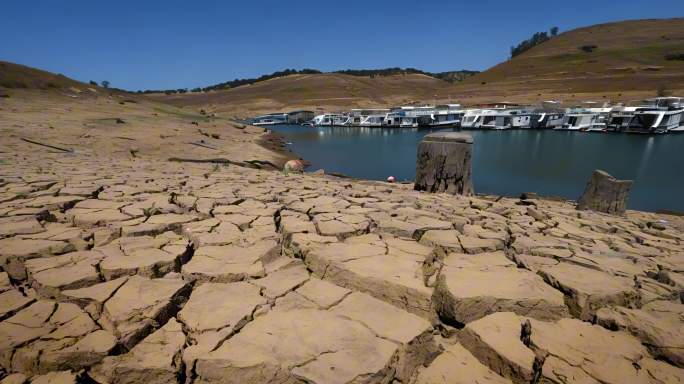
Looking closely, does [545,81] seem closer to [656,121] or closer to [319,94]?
[656,121]

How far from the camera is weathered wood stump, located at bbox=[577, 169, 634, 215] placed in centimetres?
498

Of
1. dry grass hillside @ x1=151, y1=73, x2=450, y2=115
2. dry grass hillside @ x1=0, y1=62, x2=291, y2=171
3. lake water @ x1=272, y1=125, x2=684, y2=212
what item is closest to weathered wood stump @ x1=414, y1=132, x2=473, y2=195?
dry grass hillside @ x1=0, y1=62, x2=291, y2=171

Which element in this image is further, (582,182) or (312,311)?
(582,182)

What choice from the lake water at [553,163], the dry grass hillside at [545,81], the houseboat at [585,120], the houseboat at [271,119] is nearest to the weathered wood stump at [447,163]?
the lake water at [553,163]

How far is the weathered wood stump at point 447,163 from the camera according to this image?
192 inches

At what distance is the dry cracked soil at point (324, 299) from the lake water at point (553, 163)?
8.69 meters

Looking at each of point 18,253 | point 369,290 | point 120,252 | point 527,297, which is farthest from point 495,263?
point 18,253

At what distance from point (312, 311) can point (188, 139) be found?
1151cm

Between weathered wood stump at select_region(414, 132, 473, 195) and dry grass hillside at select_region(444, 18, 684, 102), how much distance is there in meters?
43.8

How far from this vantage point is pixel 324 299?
1689 mm

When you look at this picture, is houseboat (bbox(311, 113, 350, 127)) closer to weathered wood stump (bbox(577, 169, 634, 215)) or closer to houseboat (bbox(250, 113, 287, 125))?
houseboat (bbox(250, 113, 287, 125))

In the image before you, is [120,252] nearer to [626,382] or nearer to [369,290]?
[369,290]

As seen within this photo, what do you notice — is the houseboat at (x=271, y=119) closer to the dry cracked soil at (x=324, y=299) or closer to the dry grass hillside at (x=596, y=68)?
the dry grass hillside at (x=596, y=68)

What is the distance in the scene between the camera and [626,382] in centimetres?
120
